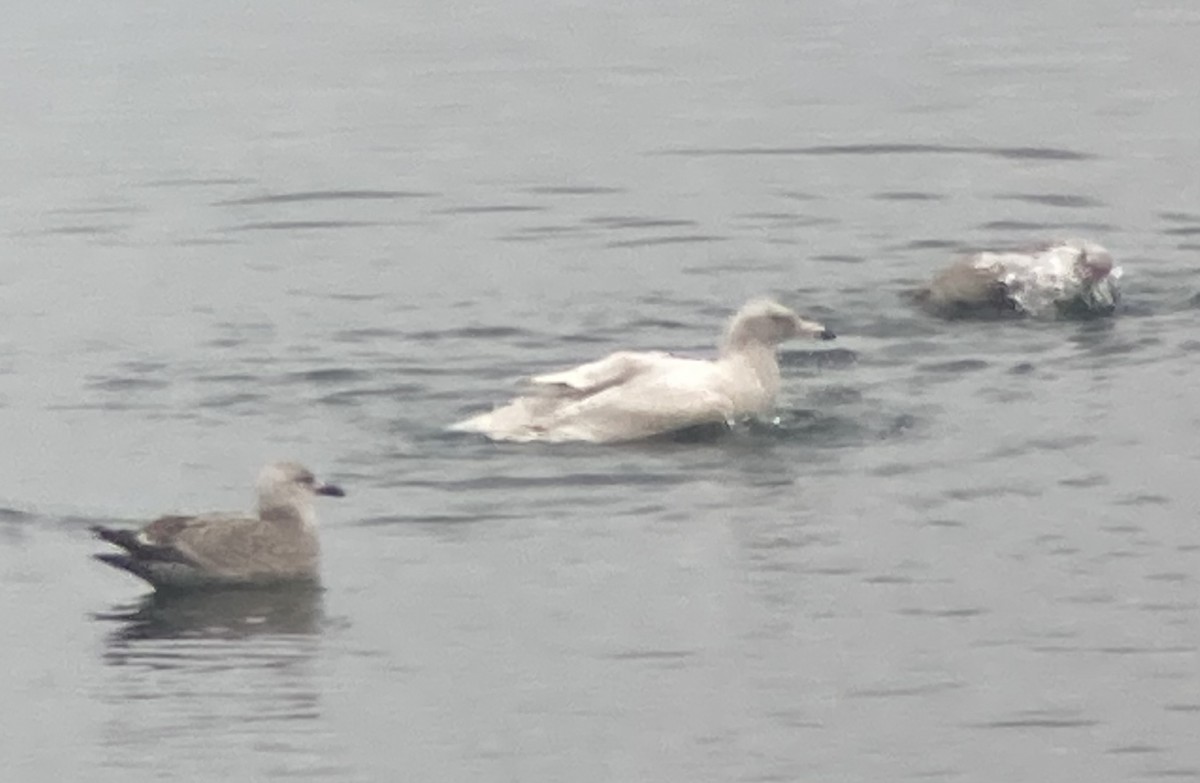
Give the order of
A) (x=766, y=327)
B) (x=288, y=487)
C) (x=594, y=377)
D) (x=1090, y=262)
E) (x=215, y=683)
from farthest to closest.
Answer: (x=1090, y=262), (x=766, y=327), (x=594, y=377), (x=288, y=487), (x=215, y=683)

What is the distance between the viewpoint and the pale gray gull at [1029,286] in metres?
19.9

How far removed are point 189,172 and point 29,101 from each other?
17.8 ft

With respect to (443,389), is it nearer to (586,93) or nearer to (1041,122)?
(1041,122)

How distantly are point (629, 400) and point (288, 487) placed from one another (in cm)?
245

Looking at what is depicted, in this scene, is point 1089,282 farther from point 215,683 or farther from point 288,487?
point 215,683

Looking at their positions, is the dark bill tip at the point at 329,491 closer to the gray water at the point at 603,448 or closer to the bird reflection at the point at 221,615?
the gray water at the point at 603,448

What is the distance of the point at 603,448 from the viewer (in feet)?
56.8

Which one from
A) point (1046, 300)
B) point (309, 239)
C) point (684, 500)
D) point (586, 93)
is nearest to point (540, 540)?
point (684, 500)

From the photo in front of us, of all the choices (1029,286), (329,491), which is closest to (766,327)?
(1029,286)

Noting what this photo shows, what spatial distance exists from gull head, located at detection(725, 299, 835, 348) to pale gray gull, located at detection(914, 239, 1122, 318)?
1.80 metres

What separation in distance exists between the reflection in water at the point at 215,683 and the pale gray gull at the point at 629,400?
8.44 ft

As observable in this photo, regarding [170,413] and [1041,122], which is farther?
[1041,122]

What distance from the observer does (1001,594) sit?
14375 mm

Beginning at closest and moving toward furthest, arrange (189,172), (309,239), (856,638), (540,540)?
(856,638)
(540,540)
(309,239)
(189,172)
